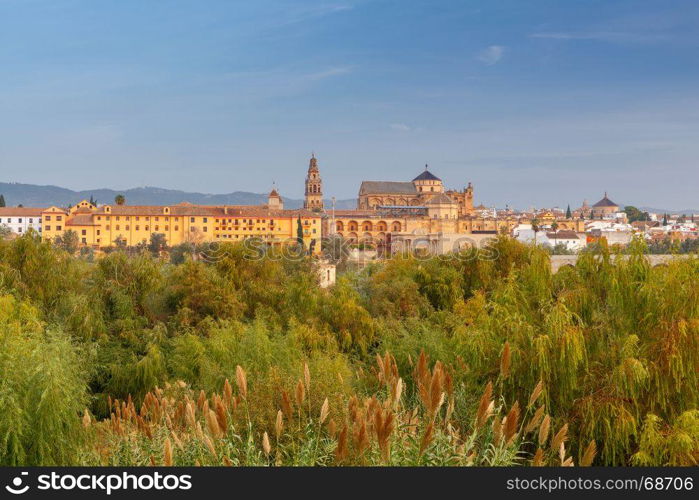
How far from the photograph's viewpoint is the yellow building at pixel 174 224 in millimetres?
78188

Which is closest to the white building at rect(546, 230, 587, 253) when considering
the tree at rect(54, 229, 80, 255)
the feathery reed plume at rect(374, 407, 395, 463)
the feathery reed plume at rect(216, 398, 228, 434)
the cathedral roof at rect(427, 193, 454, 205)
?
the cathedral roof at rect(427, 193, 454, 205)

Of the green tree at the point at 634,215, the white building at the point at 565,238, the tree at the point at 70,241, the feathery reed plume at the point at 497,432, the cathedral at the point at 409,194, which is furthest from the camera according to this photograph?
the green tree at the point at 634,215

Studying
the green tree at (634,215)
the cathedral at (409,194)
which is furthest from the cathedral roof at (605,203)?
the cathedral at (409,194)

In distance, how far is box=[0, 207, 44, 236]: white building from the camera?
8294 cm

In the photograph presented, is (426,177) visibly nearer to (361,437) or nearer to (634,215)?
(634,215)

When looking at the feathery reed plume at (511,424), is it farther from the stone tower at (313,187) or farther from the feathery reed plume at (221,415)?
the stone tower at (313,187)

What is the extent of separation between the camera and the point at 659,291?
7766mm

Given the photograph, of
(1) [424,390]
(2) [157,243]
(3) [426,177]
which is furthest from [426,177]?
(1) [424,390]

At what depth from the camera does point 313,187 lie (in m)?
105

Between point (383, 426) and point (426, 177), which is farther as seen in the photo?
point (426, 177)

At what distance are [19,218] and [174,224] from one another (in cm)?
1871

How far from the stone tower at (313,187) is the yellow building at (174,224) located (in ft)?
63.4

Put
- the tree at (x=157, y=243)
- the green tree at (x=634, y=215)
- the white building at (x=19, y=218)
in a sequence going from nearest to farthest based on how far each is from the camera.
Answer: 1. the tree at (x=157, y=243)
2. the white building at (x=19, y=218)
3. the green tree at (x=634, y=215)
